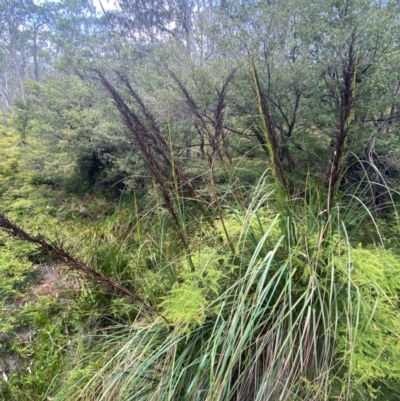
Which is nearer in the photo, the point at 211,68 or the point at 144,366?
the point at 144,366

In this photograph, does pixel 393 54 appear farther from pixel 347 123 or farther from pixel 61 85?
pixel 61 85

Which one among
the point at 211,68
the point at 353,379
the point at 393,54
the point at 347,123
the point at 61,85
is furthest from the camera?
the point at 61,85

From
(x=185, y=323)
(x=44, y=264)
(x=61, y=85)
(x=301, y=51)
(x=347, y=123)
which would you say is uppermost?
(x=61, y=85)

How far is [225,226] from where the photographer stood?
4.06 ft

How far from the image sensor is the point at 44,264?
258cm

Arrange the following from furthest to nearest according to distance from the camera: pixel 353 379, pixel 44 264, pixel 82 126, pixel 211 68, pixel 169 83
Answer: pixel 82 126 → pixel 169 83 → pixel 211 68 → pixel 44 264 → pixel 353 379

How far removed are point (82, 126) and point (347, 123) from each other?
400 centimetres

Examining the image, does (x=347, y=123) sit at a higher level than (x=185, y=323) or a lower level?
higher

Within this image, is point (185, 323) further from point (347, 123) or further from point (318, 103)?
point (318, 103)

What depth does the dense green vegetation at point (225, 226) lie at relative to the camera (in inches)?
36.2

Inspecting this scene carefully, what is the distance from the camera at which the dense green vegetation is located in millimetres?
920

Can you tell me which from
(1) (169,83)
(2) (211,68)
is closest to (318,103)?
(2) (211,68)

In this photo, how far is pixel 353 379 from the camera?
2.91 ft

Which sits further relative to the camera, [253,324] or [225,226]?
[225,226]
